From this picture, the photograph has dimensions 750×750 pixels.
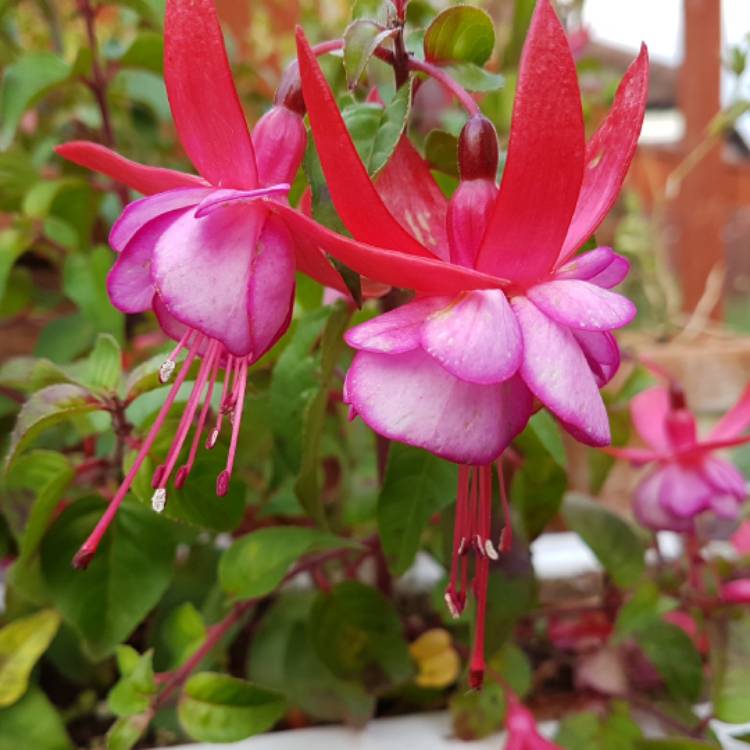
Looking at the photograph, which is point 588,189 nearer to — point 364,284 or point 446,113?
point 364,284

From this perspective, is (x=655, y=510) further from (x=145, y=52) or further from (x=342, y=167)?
(x=145, y=52)

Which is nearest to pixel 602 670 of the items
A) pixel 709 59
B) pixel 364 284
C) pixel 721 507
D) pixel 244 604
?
pixel 721 507

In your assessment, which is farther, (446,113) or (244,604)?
(446,113)

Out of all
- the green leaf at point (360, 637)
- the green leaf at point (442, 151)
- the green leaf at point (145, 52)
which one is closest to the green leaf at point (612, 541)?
the green leaf at point (360, 637)

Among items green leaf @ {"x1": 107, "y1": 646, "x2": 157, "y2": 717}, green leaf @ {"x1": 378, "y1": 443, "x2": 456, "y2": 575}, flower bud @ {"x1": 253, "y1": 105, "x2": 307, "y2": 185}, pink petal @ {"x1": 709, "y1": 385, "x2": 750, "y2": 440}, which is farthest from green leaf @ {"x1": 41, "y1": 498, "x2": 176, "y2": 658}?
pink petal @ {"x1": 709, "y1": 385, "x2": 750, "y2": 440}

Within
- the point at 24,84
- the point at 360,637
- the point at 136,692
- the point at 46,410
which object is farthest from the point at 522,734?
the point at 24,84

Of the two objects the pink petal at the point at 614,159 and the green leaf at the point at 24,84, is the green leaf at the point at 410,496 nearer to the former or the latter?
the pink petal at the point at 614,159

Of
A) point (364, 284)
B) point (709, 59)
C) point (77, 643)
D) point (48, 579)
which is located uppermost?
point (709, 59)
